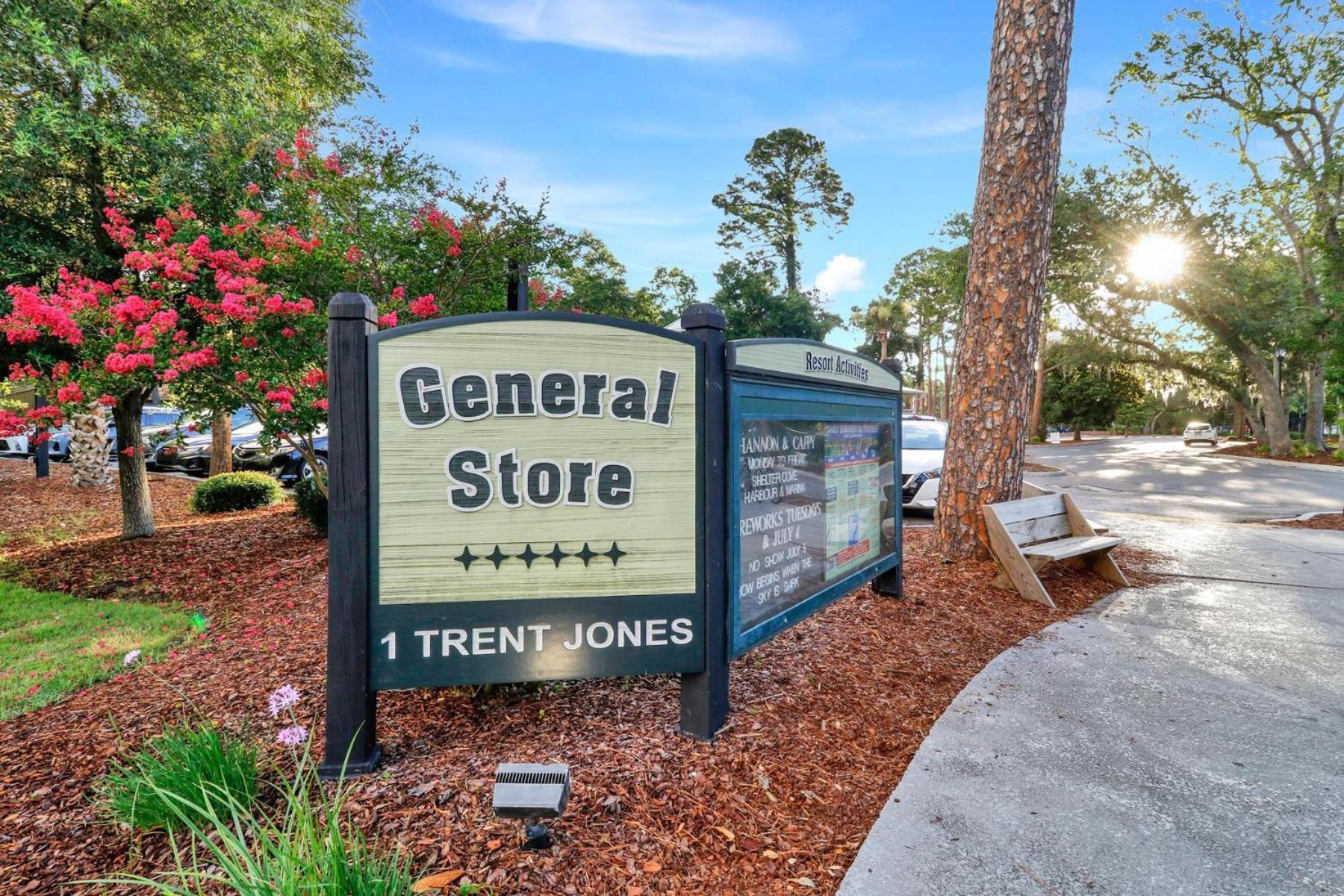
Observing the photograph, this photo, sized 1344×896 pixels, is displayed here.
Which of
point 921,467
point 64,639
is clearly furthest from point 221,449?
point 921,467

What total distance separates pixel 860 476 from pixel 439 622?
261cm

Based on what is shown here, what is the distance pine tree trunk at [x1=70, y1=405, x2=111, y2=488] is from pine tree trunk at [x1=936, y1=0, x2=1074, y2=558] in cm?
1372

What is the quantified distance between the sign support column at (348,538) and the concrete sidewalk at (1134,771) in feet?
5.59

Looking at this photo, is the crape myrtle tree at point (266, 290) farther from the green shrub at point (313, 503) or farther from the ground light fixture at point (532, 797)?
the ground light fixture at point (532, 797)

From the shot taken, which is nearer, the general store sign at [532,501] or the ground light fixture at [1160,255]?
the general store sign at [532,501]

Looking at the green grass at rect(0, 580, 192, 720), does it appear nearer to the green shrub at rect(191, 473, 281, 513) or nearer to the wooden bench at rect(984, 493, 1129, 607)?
the green shrub at rect(191, 473, 281, 513)

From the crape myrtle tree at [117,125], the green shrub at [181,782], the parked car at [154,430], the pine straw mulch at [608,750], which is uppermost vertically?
the crape myrtle tree at [117,125]

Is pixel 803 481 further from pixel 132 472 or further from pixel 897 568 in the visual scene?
pixel 132 472

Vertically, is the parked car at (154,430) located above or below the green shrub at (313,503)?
above

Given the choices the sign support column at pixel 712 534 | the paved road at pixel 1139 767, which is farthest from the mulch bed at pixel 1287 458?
the sign support column at pixel 712 534

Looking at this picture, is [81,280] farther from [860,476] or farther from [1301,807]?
[1301,807]

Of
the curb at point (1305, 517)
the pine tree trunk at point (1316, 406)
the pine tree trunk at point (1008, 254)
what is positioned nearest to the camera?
the pine tree trunk at point (1008, 254)

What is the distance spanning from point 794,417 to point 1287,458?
88.3 feet

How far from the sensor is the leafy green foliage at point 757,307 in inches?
1012
